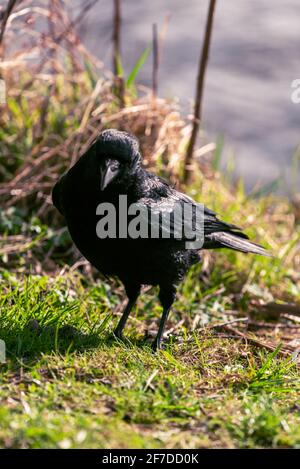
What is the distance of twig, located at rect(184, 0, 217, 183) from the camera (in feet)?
21.8

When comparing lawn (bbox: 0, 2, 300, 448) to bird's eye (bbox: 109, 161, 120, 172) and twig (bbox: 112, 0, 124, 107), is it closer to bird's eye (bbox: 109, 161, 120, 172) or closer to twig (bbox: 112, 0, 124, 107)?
twig (bbox: 112, 0, 124, 107)

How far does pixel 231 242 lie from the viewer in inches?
231

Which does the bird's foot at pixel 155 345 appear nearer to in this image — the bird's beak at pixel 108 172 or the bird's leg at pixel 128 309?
the bird's leg at pixel 128 309

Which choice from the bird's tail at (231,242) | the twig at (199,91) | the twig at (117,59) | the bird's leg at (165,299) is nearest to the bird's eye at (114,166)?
the bird's leg at (165,299)

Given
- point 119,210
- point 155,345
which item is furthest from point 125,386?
point 119,210

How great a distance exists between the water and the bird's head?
4.64 meters

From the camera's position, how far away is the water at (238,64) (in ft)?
33.4

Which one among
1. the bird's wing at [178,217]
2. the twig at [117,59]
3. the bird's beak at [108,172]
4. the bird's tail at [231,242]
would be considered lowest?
the bird's tail at [231,242]

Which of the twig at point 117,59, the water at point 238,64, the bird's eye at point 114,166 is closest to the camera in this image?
the bird's eye at point 114,166

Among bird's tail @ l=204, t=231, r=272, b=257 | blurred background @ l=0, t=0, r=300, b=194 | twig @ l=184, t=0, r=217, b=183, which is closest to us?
bird's tail @ l=204, t=231, r=272, b=257

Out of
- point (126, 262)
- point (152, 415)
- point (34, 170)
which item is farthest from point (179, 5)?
point (152, 415)

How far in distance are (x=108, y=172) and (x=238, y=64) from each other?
742cm

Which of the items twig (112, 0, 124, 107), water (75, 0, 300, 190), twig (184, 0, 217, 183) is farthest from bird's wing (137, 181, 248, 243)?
water (75, 0, 300, 190)
